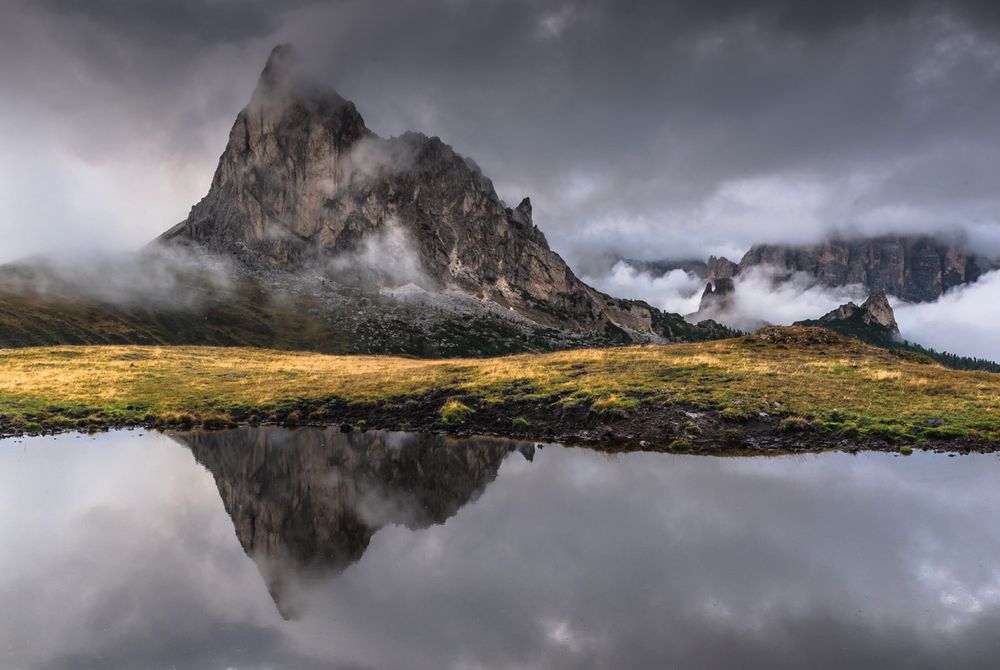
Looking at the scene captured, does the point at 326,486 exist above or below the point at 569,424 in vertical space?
below

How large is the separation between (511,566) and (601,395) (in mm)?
24636

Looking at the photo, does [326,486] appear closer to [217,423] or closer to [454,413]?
[454,413]

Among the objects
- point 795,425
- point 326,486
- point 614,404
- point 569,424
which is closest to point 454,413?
point 569,424

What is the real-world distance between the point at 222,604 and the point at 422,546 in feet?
18.6

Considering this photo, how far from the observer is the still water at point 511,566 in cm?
1229

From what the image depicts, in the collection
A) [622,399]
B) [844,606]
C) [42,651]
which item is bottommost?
[42,651]

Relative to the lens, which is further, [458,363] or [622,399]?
[458,363]

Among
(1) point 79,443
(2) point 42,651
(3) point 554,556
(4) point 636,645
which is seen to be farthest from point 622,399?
(1) point 79,443

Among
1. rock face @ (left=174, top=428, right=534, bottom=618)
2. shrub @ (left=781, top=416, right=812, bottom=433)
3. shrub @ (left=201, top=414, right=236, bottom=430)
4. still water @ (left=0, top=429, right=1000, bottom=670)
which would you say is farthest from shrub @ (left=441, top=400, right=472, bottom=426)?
shrub @ (left=781, top=416, right=812, bottom=433)

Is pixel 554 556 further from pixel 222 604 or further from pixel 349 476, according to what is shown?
pixel 349 476

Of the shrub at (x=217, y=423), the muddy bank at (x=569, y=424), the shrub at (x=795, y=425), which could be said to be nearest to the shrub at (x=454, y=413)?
the muddy bank at (x=569, y=424)

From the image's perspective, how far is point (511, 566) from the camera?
1606 cm

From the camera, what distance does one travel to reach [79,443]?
35.1 m

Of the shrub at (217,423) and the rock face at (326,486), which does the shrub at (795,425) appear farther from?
the shrub at (217,423)
